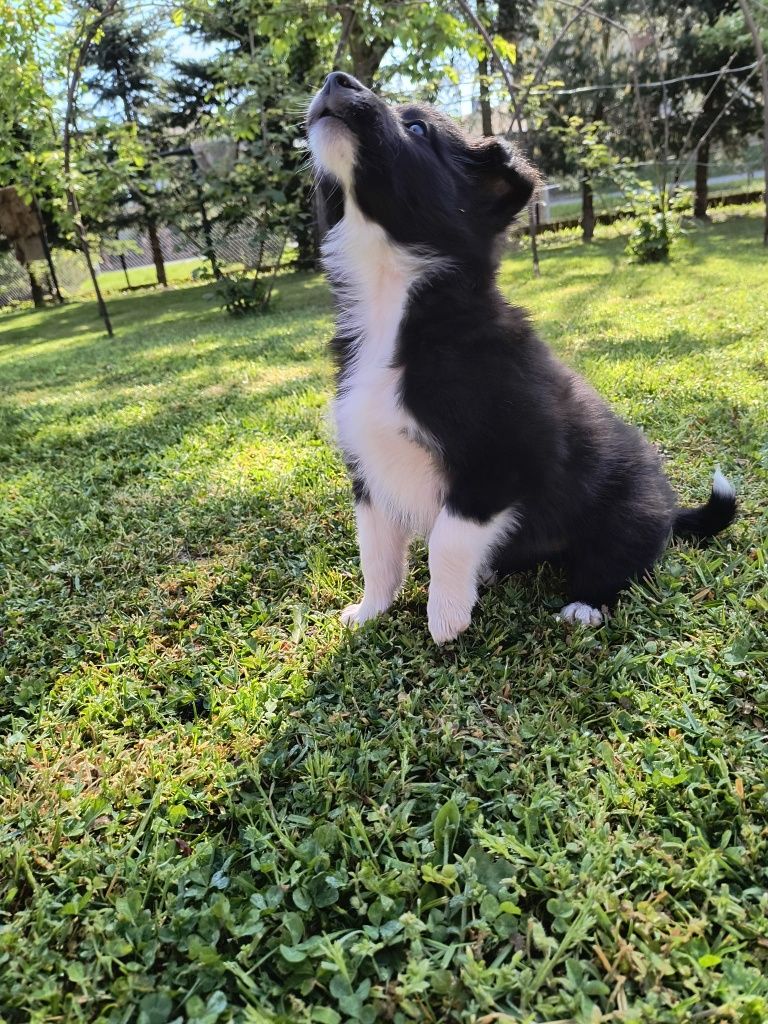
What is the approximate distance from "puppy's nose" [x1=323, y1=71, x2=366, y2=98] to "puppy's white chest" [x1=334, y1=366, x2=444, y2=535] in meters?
0.73

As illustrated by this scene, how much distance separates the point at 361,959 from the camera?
1.19m

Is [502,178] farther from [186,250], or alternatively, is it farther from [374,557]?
[186,250]

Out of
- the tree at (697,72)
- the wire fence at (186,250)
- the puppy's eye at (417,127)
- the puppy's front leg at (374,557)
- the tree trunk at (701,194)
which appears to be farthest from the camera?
the tree trunk at (701,194)

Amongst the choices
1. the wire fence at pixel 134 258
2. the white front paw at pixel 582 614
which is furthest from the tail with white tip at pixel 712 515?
the wire fence at pixel 134 258

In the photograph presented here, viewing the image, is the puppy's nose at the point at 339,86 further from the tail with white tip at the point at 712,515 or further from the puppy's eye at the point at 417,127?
the tail with white tip at the point at 712,515

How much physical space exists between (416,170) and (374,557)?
115 cm

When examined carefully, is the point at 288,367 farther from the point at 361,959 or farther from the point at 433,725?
the point at 361,959

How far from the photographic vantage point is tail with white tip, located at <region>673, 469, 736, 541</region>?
94.5 inches

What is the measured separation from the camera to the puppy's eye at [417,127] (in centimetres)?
197

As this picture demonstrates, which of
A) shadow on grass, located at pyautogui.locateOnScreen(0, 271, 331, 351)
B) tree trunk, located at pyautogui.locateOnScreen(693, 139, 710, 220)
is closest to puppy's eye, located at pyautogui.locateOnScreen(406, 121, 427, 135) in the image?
shadow on grass, located at pyautogui.locateOnScreen(0, 271, 331, 351)

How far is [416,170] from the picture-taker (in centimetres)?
189

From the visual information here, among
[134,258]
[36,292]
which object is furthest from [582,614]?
[134,258]

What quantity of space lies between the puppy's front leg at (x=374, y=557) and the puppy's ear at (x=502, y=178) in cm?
97

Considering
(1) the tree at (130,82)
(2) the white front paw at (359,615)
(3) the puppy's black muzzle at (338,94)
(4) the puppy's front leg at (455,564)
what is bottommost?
(2) the white front paw at (359,615)
